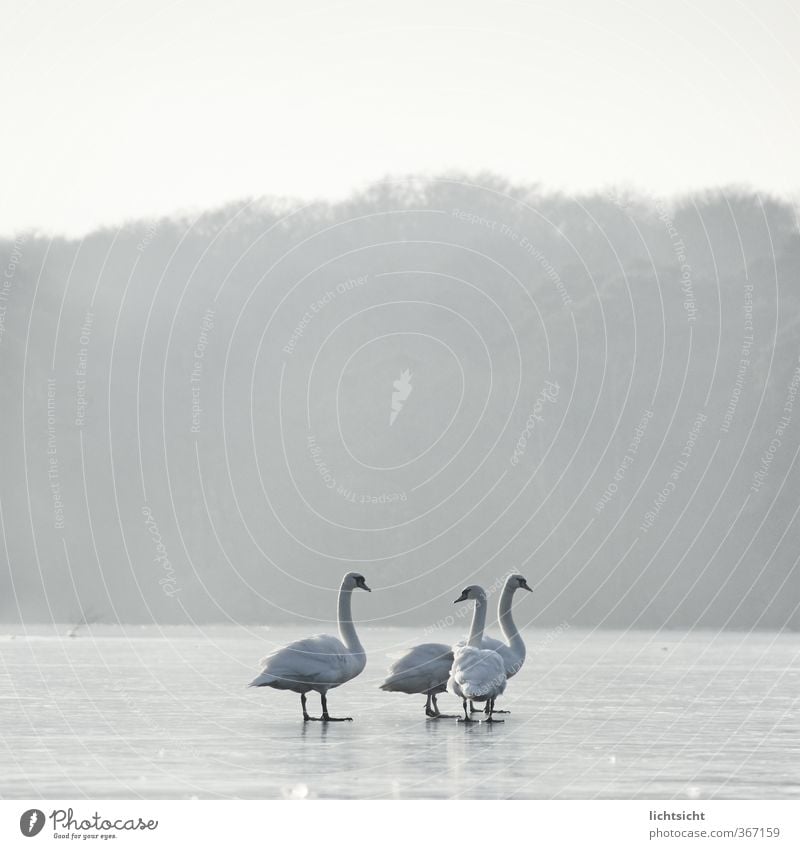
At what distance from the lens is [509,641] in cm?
2378

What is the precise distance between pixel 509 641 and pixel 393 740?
455 cm

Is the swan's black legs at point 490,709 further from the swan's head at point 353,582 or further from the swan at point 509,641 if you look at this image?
the swan's head at point 353,582

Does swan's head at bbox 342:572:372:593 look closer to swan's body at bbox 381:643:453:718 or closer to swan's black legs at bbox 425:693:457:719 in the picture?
swan's body at bbox 381:643:453:718

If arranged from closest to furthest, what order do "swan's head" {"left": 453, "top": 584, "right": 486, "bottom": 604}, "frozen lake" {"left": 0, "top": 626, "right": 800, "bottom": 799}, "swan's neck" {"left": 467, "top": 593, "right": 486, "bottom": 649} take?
"frozen lake" {"left": 0, "top": 626, "right": 800, "bottom": 799}, "swan's neck" {"left": 467, "top": 593, "right": 486, "bottom": 649}, "swan's head" {"left": 453, "top": 584, "right": 486, "bottom": 604}

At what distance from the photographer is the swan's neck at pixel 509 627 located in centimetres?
2356

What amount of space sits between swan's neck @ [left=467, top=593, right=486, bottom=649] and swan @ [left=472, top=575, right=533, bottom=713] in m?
0.10

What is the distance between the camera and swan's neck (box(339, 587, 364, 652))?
22.1 m

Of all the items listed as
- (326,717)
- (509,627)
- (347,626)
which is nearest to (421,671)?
(347,626)

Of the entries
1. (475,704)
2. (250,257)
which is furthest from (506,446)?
(475,704)

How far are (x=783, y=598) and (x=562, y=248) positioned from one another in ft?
105

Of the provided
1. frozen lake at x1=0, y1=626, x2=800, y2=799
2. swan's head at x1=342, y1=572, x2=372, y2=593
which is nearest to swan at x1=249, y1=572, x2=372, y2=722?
frozen lake at x1=0, y1=626, x2=800, y2=799

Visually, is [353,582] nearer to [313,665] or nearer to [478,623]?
[478,623]

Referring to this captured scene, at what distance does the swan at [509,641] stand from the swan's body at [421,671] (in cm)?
62

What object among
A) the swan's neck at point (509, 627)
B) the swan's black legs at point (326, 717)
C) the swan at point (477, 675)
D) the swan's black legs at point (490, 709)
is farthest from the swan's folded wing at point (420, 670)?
the swan's neck at point (509, 627)
